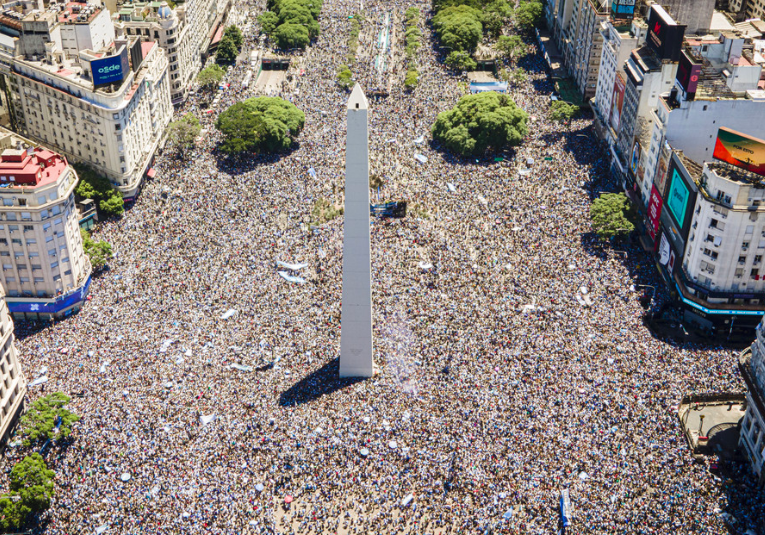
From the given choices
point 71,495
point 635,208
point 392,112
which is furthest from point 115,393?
point 392,112

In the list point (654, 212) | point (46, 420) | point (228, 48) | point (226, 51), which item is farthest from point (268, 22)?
point (46, 420)

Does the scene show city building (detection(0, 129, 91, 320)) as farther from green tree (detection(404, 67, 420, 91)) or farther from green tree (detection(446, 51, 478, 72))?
green tree (detection(446, 51, 478, 72))

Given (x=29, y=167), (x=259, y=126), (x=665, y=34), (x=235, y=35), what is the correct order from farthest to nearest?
(x=235, y=35)
(x=259, y=126)
(x=665, y=34)
(x=29, y=167)

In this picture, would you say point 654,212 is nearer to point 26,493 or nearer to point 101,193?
point 101,193

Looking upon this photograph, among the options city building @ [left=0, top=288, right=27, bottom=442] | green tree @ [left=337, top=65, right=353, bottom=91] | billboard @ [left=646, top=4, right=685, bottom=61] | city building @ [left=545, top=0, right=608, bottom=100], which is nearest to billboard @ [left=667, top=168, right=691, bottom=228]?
billboard @ [left=646, top=4, right=685, bottom=61]

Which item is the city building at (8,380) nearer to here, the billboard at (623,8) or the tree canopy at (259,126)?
the tree canopy at (259,126)

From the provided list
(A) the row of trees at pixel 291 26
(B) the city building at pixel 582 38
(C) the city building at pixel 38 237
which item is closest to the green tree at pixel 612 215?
(B) the city building at pixel 582 38
